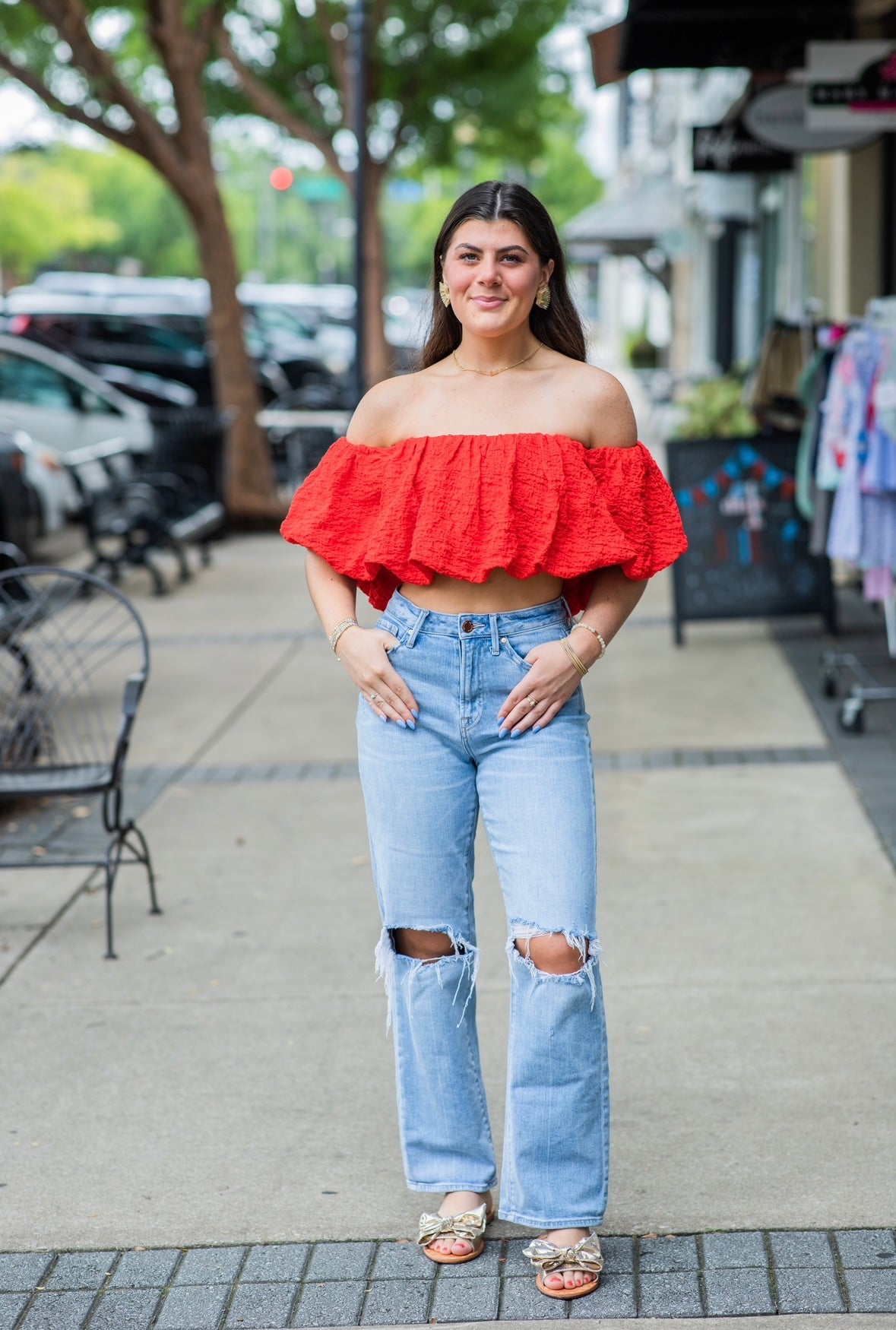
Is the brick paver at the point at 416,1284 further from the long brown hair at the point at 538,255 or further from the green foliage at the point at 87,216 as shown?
the green foliage at the point at 87,216

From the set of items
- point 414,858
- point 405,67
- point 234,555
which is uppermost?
point 405,67

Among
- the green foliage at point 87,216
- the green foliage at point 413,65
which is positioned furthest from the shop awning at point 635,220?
the green foliage at point 87,216

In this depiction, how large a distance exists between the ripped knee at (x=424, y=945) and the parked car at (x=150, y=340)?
708 inches

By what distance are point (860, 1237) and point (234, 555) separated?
1106 cm

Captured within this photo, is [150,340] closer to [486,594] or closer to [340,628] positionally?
[340,628]

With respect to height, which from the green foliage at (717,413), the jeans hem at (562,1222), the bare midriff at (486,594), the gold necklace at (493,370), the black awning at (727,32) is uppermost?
the black awning at (727,32)

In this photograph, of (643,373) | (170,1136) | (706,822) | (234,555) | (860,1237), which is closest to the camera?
(860,1237)

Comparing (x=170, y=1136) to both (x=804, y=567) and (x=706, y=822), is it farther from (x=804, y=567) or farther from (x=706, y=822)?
(x=804, y=567)

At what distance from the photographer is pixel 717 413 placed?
11578 mm

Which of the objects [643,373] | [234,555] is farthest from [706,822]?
[643,373]

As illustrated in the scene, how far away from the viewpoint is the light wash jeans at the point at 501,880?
3.01 m

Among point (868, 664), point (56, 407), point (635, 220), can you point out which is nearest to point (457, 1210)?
point (868, 664)

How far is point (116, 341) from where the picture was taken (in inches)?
877

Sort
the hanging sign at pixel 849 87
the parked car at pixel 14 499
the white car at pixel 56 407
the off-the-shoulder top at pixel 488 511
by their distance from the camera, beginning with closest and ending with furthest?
1. the off-the-shoulder top at pixel 488 511
2. the hanging sign at pixel 849 87
3. the parked car at pixel 14 499
4. the white car at pixel 56 407
